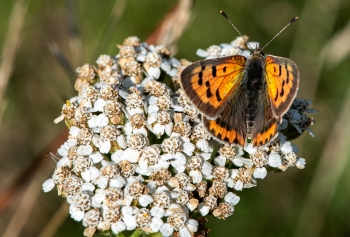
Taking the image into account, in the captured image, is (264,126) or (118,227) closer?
(118,227)

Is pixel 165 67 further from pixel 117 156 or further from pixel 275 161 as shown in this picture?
pixel 275 161

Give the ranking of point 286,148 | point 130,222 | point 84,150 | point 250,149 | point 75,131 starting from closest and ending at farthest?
point 130,222 < point 84,150 < point 75,131 < point 250,149 < point 286,148

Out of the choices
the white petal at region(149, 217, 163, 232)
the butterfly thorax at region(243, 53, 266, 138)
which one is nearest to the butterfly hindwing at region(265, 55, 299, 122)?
the butterfly thorax at region(243, 53, 266, 138)

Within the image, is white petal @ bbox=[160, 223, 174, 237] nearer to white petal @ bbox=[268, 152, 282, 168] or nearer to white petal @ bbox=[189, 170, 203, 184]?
white petal @ bbox=[189, 170, 203, 184]

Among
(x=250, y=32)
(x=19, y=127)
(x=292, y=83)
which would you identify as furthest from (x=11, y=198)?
(x=250, y=32)

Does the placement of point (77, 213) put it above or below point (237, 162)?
below

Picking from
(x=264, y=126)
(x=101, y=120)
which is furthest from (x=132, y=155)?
(x=264, y=126)

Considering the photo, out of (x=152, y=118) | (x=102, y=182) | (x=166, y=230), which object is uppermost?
(x=152, y=118)
